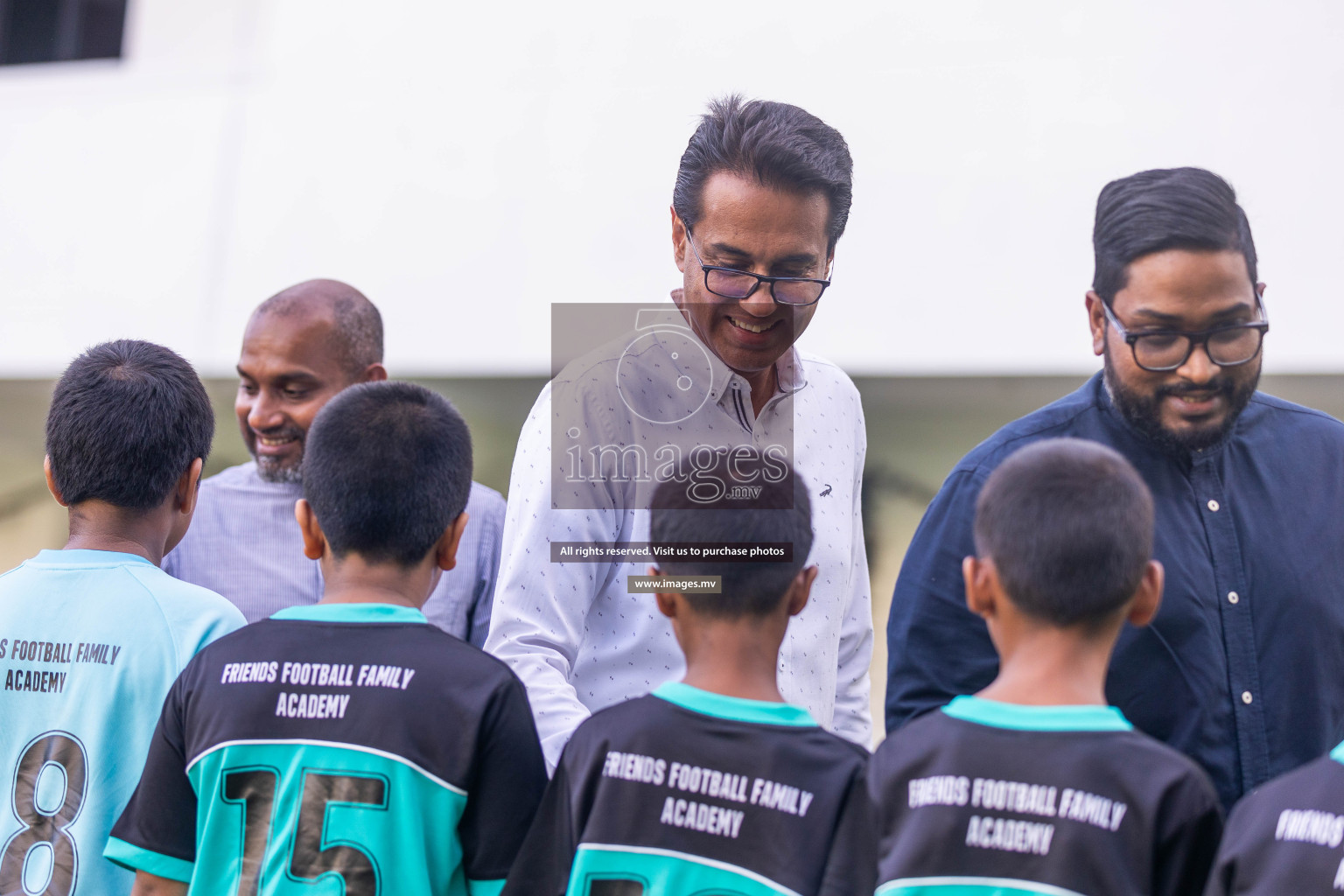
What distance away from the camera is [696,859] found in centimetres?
142

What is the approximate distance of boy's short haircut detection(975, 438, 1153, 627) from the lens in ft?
4.70

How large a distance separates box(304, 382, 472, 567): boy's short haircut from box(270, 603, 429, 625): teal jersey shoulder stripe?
75mm

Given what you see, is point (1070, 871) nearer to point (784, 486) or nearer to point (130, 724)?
point (784, 486)

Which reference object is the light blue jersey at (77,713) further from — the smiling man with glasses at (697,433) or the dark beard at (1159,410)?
the dark beard at (1159,410)

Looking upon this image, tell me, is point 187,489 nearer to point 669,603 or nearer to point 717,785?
point 669,603

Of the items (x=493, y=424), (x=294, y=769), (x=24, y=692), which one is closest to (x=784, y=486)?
(x=294, y=769)

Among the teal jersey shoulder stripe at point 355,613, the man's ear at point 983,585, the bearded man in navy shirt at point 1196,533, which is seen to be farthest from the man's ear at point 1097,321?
Result: the teal jersey shoulder stripe at point 355,613

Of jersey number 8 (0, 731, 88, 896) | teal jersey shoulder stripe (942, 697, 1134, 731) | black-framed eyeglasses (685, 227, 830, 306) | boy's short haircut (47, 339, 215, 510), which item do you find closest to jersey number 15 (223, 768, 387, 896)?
jersey number 8 (0, 731, 88, 896)

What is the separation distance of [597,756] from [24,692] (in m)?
0.95

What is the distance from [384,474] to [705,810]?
0.66 meters

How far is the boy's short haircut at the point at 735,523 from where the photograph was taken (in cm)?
158

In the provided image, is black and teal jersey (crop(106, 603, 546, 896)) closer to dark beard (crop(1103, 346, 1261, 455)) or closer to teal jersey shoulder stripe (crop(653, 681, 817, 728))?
teal jersey shoulder stripe (crop(653, 681, 817, 728))

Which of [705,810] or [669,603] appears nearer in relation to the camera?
[705,810]

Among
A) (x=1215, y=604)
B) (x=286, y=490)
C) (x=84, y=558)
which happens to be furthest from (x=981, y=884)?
(x=286, y=490)
